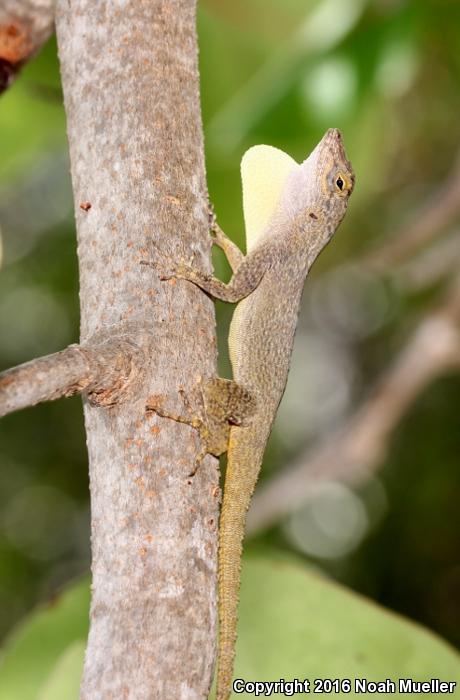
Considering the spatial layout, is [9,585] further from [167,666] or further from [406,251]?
[167,666]

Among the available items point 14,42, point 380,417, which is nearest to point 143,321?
point 14,42

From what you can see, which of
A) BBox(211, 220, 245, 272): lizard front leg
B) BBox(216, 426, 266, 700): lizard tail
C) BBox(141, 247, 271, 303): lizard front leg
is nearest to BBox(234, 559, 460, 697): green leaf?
BBox(216, 426, 266, 700): lizard tail

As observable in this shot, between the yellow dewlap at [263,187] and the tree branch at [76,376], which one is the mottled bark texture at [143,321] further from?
the yellow dewlap at [263,187]

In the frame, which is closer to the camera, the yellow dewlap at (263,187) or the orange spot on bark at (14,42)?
the orange spot on bark at (14,42)

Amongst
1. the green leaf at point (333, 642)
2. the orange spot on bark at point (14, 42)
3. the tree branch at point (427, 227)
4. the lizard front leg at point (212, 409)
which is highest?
the tree branch at point (427, 227)

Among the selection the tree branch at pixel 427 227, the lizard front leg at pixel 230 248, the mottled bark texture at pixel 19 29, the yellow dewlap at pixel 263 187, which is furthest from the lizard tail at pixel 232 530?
the tree branch at pixel 427 227

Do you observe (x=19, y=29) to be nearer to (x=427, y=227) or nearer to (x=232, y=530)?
(x=232, y=530)

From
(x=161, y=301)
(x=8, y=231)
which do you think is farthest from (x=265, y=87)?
(x=8, y=231)

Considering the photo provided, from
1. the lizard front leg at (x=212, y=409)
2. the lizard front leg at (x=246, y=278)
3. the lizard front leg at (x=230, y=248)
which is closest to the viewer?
the lizard front leg at (x=212, y=409)
